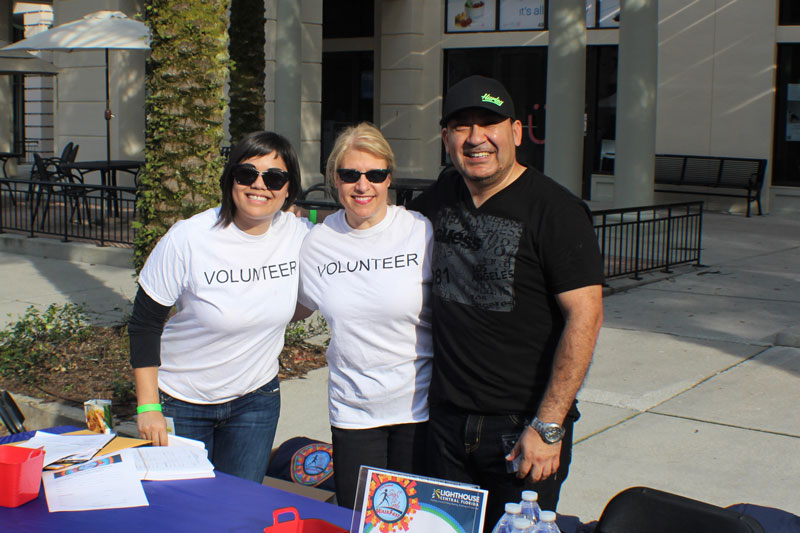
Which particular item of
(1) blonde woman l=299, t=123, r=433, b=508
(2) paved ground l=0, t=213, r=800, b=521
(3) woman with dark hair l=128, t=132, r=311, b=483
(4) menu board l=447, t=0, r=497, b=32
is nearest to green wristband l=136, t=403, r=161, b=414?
(3) woman with dark hair l=128, t=132, r=311, b=483

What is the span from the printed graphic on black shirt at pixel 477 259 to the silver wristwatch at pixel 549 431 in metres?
0.36

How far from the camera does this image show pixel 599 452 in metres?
4.97

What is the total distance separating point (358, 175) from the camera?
3.00 m

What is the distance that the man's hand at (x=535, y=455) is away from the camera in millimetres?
2588

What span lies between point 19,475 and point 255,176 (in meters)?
1.26

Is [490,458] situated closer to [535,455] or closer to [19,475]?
[535,455]

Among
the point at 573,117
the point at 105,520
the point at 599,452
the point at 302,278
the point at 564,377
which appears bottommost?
the point at 599,452

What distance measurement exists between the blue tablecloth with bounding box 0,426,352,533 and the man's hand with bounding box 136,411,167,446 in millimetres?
294

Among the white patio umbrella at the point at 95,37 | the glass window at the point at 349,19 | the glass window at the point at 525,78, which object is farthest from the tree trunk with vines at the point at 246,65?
the glass window at the point at 349,19

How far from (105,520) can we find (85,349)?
4.49 metres

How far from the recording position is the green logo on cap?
2667mm

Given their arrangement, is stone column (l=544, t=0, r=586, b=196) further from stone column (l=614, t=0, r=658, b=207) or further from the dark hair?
the dark hair

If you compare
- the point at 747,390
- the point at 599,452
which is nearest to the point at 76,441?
the point at 599,452

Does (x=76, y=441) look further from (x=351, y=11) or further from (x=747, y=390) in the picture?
(x=351, y=11)
